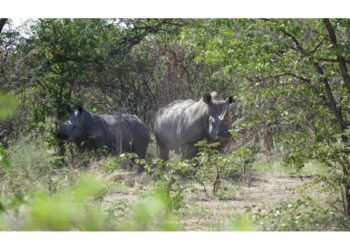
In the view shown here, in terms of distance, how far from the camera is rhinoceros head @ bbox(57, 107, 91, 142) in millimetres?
10969

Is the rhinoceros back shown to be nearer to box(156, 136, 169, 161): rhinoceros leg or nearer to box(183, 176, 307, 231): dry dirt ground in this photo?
box(156, 136, 169, 161): rhinoceros leg

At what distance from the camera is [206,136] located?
34.4 ft

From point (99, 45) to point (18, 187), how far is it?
549 cm

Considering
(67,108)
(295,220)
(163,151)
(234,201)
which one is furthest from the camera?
(67,108)

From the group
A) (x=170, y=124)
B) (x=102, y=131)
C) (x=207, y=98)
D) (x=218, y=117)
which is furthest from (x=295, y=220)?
(x=102, y=131)

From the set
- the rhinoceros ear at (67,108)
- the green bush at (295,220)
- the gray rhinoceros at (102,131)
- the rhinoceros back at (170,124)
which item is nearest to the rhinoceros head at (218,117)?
the rhinoceros back at (170,124)

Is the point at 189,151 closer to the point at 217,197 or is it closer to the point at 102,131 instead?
the point at 102,131

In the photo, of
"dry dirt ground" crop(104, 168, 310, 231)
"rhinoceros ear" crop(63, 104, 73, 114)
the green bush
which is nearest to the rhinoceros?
"dry dirt ground" crop(104, 168, 310, 231)

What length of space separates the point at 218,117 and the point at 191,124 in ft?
1.89

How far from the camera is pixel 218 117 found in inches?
398

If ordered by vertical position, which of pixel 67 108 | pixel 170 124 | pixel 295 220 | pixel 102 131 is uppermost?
pixel 67 108

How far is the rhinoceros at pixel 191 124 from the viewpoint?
33.1 ft

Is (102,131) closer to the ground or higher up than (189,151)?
higher up
